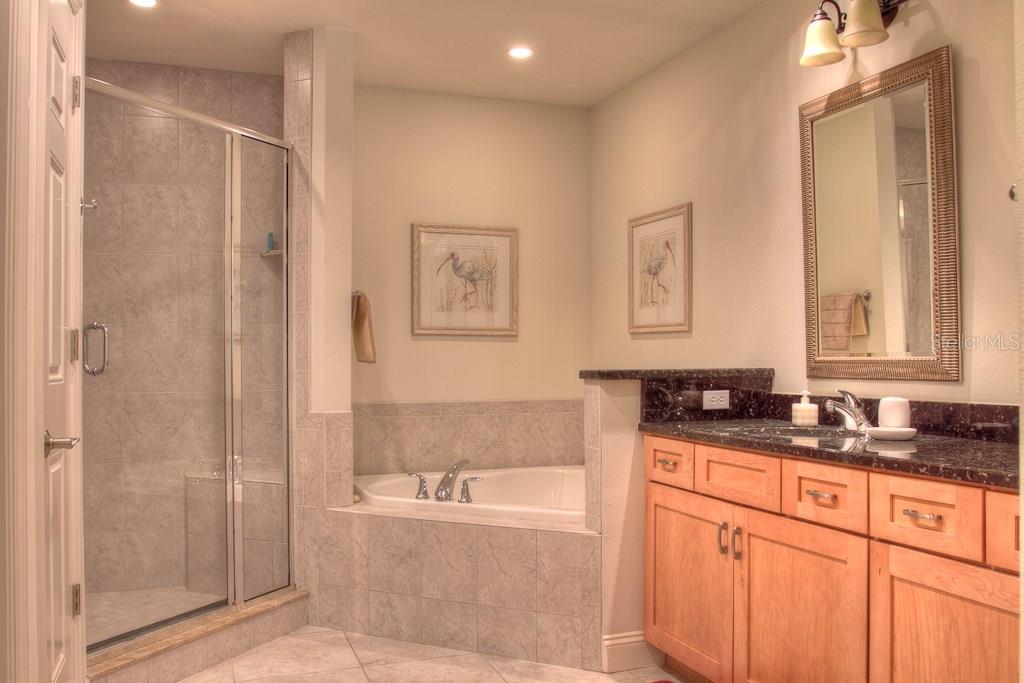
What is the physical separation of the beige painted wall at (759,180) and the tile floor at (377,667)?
1383 millimetres

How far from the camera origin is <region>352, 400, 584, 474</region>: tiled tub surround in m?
4.25

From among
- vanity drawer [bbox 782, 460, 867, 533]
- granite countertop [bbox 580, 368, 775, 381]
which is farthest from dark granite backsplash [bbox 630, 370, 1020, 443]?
vanity drawer [bbox 782, 460, 867, 533]

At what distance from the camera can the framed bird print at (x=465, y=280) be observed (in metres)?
4.39

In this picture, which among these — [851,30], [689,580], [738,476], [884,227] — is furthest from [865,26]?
[689,580]

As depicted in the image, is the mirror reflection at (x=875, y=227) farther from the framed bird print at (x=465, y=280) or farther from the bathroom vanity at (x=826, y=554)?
the framed bird print at (x=465, y=280)

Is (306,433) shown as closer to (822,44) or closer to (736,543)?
(736,543)

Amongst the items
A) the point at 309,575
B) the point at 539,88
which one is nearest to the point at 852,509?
the point at 309,575

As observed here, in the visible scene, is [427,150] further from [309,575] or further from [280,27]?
[309,575]

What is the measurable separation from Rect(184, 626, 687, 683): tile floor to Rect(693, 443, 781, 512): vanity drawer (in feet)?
2.58

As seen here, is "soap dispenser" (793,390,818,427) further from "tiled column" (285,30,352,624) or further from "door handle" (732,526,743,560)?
"tiled column" (285,30,352,624)

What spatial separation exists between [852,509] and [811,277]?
1.15m

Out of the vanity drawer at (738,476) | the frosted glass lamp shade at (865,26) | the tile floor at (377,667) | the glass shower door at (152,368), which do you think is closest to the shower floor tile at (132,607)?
the glass shower door at (152,368)

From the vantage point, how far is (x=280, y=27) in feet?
12.0

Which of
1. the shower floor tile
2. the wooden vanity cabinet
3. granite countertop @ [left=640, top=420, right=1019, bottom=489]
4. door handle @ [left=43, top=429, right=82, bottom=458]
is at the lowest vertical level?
the shower floor tile
